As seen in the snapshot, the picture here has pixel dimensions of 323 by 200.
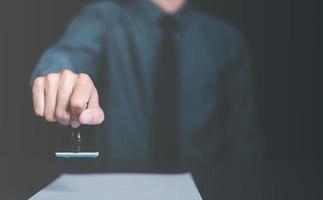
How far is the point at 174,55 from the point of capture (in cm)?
172

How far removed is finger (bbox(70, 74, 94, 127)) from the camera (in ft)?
2.42

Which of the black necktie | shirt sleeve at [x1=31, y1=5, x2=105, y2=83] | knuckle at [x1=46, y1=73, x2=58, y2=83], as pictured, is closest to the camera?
knuckle at [x1=46, y1=73, x2=58, y2=83]

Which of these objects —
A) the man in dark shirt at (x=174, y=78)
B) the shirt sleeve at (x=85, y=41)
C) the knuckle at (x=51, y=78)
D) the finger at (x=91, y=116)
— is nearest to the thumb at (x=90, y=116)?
the finger at (x=91, y=116)

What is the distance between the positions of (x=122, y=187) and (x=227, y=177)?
23 centimetres

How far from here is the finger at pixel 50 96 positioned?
77 cm

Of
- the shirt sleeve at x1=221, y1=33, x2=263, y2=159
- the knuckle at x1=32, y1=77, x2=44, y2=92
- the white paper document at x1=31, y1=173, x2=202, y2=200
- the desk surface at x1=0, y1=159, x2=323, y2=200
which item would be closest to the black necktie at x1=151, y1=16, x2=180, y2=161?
the shirt sleeve at x1=221, y1=33, x2=263, y2=159

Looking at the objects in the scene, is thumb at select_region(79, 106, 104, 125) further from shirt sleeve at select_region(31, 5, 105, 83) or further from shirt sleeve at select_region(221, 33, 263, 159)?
shirt sleeve at select_region(221, 33, 263, 159)

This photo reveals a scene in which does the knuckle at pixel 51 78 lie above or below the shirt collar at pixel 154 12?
below

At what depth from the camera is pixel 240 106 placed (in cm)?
176

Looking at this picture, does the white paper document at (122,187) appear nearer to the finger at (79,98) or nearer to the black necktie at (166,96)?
the finger at (79,98)

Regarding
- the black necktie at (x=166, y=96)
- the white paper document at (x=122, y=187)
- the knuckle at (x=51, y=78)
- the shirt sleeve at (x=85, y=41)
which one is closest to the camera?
the white paper document at (x=122, y=187)

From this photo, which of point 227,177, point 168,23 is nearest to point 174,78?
point 168,23

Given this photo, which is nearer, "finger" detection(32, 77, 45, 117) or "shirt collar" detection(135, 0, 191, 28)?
"finger" detection(32, 77, 45, 117)

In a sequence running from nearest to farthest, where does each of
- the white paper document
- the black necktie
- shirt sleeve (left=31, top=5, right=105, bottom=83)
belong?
the white paper document
shirt sleeve (left=31, top=5, right=105, bottom=83)
the black necktie
